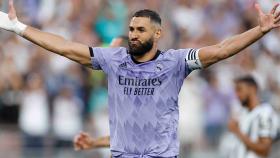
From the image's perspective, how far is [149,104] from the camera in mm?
8977

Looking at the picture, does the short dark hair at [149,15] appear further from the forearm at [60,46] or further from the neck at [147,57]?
the forearm at [60,46]

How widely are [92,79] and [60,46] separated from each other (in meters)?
7.00

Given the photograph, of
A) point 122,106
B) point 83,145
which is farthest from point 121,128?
point 83,145

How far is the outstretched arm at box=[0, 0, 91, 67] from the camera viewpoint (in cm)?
920

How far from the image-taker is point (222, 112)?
16062 mm

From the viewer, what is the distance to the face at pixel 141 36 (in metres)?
8.93

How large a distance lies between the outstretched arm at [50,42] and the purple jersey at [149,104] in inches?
14.9

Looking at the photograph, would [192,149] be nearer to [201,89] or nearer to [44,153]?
[201,89]

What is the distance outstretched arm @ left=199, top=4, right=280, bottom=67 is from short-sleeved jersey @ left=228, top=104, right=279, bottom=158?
3.40m

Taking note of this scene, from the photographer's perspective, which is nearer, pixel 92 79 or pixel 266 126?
pixel 266 126

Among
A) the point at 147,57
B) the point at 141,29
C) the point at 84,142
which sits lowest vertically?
the point at 84,142

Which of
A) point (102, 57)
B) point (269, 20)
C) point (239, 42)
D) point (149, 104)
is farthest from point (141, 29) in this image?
point (269, 20)

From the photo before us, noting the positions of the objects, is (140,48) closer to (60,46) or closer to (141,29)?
(141,29)

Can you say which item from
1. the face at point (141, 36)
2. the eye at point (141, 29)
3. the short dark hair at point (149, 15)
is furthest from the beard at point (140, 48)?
the short dark hair at point (149, 15)
